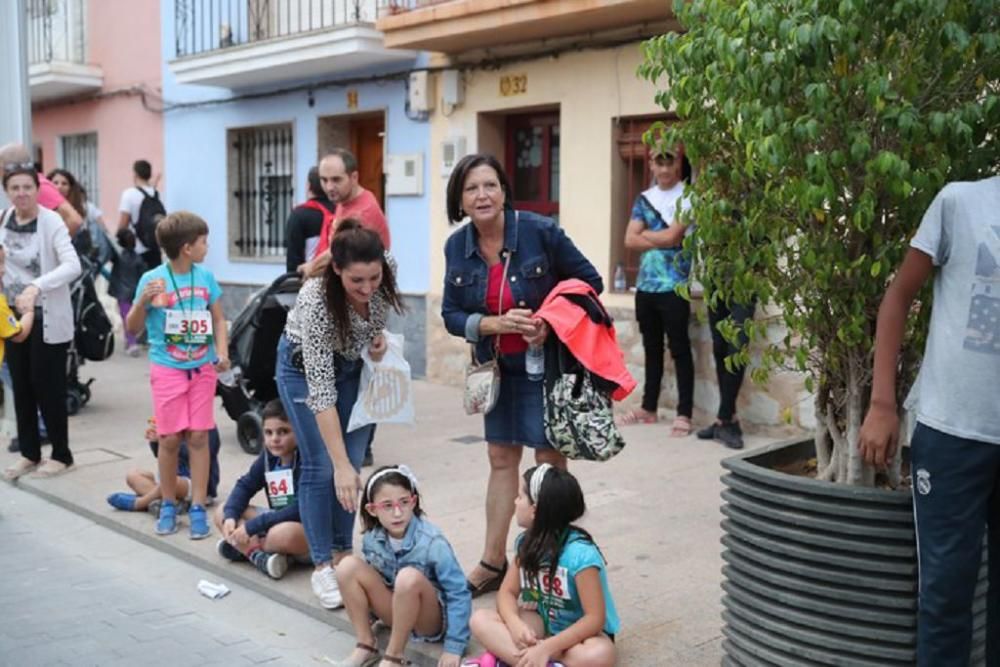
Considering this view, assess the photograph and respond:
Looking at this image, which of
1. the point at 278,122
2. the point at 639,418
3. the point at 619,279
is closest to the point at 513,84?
the point at 619,279

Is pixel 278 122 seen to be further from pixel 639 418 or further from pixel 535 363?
pixel 535 363

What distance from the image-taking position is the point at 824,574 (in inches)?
127

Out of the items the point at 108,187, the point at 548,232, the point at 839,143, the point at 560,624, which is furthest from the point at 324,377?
the point at 108,187

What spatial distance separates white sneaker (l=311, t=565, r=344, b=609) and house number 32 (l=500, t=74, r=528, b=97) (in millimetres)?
5658

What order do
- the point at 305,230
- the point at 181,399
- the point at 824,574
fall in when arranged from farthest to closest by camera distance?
the point at 305,230
the point at 181,399
the point at 824,574

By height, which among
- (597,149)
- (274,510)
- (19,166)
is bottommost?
(274,510)

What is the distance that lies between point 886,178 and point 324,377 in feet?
7.36

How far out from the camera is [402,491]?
406 cm

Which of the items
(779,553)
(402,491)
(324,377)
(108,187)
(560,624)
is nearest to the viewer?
(779,553)

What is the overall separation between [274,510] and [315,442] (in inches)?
26.2

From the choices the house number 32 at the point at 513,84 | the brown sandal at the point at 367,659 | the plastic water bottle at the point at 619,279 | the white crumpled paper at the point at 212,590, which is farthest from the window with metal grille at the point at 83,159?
the brown sandal at the point at 367,659

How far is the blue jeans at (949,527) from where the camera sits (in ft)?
9.62

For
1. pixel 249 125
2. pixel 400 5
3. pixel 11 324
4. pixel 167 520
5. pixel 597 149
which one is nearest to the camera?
pixel 167 520

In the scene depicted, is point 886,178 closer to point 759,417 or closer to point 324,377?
point 324,377
